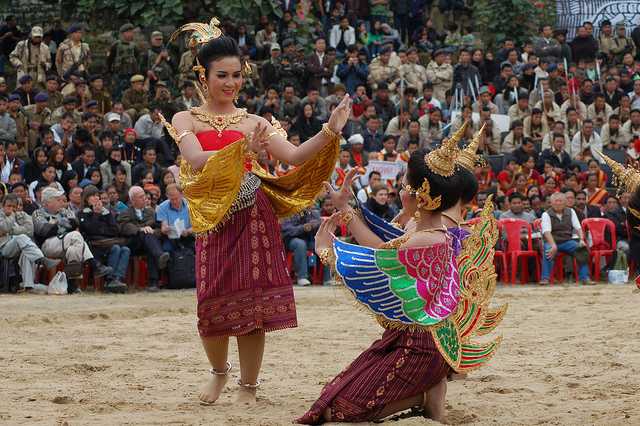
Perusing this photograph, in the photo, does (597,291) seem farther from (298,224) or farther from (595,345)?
(595,345)

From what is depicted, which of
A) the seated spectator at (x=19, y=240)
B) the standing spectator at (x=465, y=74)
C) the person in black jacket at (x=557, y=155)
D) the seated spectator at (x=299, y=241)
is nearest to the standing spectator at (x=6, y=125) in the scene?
the seated spectator at (x=19, y=240)

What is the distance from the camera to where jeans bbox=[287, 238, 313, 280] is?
51.3 ft

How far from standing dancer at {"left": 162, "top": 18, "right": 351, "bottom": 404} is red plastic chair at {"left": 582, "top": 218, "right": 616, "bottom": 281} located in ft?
32.3

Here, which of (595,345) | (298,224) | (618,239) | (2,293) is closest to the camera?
(595,345)

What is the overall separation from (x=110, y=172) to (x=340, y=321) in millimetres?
5762

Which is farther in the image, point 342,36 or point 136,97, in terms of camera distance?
point 342,36

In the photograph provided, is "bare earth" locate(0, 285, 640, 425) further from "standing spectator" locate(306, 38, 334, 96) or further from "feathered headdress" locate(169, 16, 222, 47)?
"standing spectator" locate(306, 38, 334, 96)

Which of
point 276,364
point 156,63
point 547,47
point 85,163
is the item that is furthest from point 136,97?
point 276,364

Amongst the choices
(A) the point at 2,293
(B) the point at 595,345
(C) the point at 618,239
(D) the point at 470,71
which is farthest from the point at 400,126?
(B) the point at 595,345

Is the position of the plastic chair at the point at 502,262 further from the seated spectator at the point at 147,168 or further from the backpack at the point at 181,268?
the seated spectator at the point at 147,168

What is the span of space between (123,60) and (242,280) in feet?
43.0

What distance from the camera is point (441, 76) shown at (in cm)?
2212

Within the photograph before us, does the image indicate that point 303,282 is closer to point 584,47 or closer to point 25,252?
point 25,252

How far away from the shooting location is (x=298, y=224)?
51.9 ft
